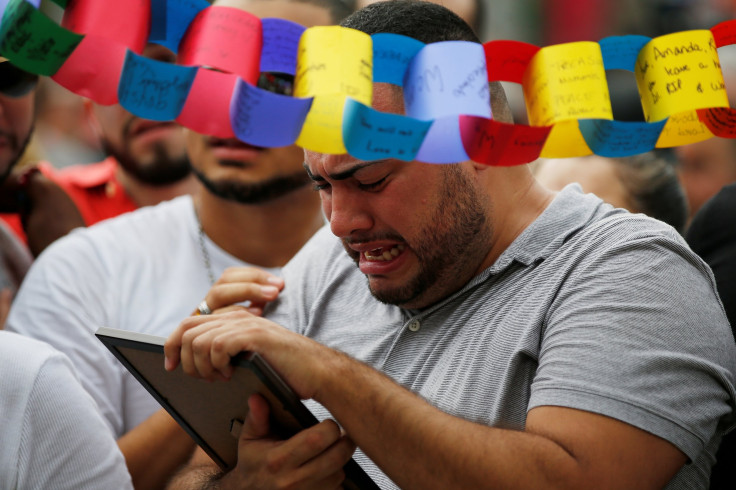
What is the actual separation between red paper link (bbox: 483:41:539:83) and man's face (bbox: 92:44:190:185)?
2.16 m

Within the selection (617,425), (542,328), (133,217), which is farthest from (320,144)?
(133,217)

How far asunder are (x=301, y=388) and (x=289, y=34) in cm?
66

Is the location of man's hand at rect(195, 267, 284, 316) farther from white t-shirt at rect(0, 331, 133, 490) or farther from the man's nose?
white t-shirt at rect(0, 331, 133, 490)

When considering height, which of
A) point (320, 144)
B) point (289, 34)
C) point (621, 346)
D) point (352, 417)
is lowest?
point (352, 417)

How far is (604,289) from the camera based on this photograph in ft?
5.43

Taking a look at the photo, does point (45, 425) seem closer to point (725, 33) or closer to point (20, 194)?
point (725, 33)

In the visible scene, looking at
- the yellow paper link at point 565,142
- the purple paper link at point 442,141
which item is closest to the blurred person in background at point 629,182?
the yellow paper link at point 565,142

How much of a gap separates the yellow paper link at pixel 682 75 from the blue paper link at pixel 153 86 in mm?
956

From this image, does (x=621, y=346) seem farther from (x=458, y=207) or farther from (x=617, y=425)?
(x=458, y=207)

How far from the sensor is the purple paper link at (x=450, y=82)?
1.61 metres

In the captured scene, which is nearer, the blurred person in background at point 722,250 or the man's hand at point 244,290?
the blurred person in background at point 722,250

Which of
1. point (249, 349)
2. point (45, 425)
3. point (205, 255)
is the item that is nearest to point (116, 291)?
point (205, 255)

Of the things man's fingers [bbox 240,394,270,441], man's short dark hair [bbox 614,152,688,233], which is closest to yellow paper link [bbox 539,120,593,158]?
man's fingers [bbox 240,394,270,441]

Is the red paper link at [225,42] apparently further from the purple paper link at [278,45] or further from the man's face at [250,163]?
the man's face at [250,163]
